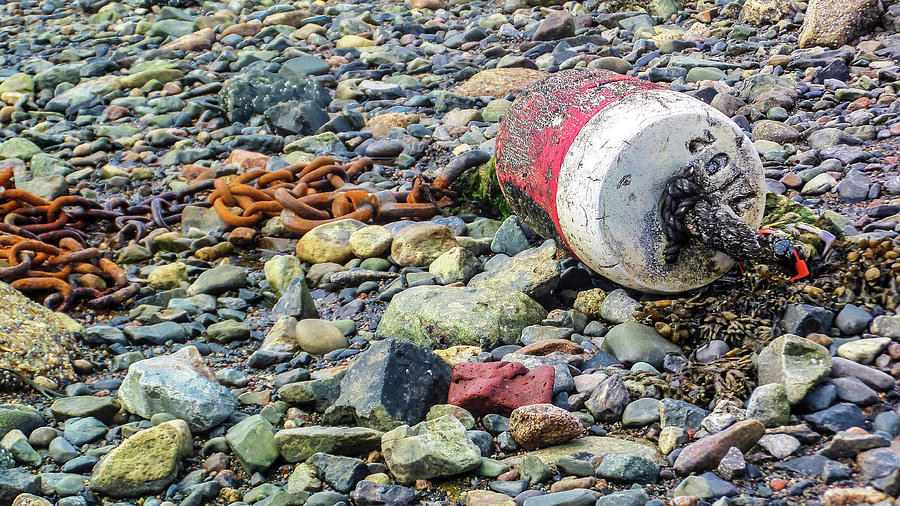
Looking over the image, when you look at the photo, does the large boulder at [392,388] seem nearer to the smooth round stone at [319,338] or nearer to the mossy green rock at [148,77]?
the smooth round stone at [319,338]

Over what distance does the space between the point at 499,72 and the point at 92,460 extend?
19.9 ft

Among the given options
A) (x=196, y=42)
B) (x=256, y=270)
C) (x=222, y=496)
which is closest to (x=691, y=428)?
(x=222, y=496)

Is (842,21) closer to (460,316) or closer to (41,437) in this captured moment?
(460,316)

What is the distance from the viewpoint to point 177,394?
3.55 meters

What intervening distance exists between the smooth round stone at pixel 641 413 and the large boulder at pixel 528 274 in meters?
1.22

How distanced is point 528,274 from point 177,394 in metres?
1.90

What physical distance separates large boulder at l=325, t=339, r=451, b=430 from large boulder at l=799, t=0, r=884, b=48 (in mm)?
5441

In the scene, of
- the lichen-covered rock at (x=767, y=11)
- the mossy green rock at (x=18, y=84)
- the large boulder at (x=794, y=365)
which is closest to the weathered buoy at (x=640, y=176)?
the large boulder at (x=794, y=365)

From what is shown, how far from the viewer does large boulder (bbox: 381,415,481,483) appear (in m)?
2.95

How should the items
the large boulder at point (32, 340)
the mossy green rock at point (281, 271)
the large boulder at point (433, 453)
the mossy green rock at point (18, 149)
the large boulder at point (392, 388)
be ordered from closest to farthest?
the large boulder at point (433, 453) → the large boulder at point (392, 388) → the large boulder at point (32, 340) → the mossy green rock at point (281, 271) → the mossy green rock at point (18, 149)

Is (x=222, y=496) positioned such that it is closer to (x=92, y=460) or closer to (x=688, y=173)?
(x=92, y=460)

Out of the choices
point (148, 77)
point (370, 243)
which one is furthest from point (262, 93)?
point (370, 243)

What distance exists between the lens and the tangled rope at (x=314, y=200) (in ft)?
19.6

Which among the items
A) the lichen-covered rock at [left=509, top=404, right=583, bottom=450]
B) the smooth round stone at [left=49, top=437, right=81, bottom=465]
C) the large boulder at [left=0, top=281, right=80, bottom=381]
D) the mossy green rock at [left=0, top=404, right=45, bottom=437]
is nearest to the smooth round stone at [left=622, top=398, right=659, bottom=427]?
the lichen-covered rock at [left=509, top=404, right=583, bottom=450]
